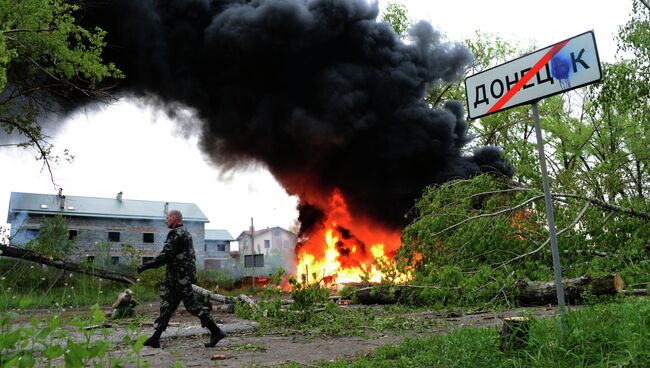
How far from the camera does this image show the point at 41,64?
14.1m

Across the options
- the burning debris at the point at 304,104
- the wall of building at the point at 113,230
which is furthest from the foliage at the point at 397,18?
the wall of building at the point at 113,230

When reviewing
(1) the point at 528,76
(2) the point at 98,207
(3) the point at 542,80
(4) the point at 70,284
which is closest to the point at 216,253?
(2) the point at 98,207

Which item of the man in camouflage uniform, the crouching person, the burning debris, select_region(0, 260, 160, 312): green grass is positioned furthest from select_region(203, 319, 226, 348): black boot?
select_region(0, 260, 160, 312): green grass

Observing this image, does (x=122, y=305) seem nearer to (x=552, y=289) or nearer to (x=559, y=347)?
(x=552, y=289)

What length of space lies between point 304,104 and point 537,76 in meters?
13.0

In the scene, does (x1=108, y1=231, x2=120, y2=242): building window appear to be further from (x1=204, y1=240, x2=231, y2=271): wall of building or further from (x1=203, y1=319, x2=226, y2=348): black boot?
(x1=203, y1=319, x2=226, y2=348): black boot

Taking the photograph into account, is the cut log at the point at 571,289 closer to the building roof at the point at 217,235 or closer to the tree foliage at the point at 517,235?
the tree foliage at the point at 517,235

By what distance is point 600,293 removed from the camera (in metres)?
7.17

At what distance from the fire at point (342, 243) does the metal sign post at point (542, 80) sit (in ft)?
35.2

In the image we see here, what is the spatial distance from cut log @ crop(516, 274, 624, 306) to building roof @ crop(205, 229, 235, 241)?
39870 mm

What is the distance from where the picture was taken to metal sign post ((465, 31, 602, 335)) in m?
3.70

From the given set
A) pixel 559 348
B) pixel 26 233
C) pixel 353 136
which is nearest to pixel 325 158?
pixel 353 136

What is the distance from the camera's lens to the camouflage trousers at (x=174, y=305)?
6230 mm

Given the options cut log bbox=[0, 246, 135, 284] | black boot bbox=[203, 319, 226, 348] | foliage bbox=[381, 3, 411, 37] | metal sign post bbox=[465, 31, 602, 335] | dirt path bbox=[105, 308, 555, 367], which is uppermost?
foliage bbox=[381, 3, 411, 37]
